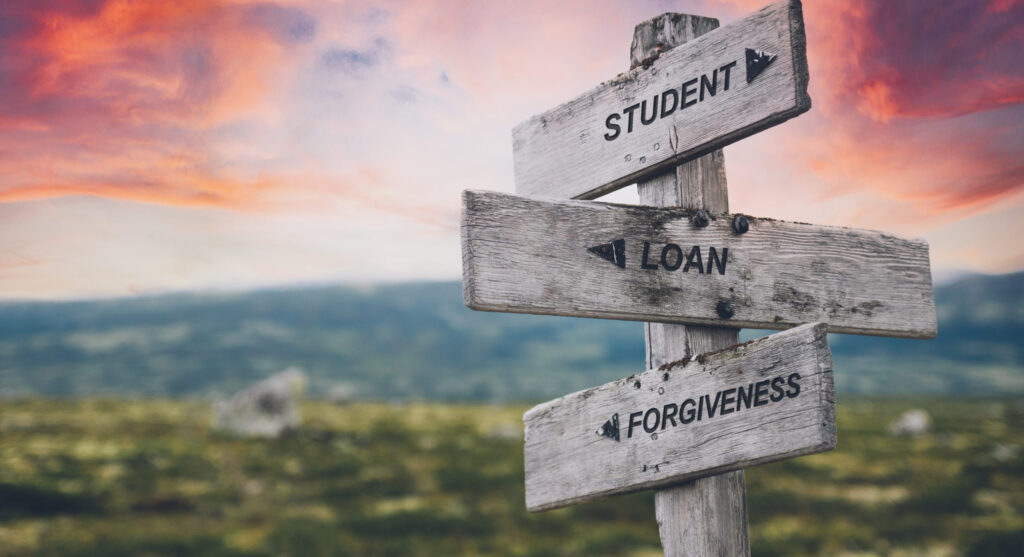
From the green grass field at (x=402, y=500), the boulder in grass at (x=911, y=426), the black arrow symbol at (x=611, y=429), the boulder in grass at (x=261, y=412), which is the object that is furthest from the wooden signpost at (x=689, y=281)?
the boulder in grass at (x=911, y=426)

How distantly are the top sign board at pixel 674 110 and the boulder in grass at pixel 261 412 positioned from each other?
20233mm

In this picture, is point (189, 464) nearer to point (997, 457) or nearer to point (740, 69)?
point (740, 69)

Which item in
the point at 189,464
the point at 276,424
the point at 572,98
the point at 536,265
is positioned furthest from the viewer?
Result: the point at 276,424

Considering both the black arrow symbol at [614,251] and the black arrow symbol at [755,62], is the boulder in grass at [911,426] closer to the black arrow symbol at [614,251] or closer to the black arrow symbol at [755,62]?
the black arrow symbol at [755,62]

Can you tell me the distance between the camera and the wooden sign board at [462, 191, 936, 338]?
268 cm

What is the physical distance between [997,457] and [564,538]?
14847mm

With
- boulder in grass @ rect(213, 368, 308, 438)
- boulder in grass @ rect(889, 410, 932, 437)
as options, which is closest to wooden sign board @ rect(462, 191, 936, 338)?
boulder in grass @ rect(213, 368, 308, 438)

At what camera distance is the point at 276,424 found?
2178cm

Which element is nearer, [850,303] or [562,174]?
[850,303]

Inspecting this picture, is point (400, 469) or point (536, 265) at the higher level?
point (536, 265)

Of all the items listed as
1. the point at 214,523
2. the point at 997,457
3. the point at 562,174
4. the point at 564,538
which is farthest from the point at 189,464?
the point at 997,457

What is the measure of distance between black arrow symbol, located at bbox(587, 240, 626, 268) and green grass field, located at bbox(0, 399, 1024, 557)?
9.94 metres

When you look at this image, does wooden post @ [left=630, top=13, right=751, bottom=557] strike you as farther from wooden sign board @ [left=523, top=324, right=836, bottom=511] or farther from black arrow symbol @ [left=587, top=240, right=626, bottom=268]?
black arrow symbol @ [left=587, top=240, right=626, bottom=268]

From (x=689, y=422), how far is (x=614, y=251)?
0.80 meters
